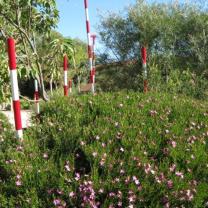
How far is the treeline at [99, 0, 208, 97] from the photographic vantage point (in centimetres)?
1245

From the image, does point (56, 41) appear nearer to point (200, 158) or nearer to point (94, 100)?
point (94, 100)

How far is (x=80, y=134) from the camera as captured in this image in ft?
14.3

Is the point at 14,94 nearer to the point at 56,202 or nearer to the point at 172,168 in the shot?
the point at 56,202

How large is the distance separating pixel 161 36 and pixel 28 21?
5363 millimetres

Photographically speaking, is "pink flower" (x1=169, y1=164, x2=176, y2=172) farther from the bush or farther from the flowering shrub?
the bush

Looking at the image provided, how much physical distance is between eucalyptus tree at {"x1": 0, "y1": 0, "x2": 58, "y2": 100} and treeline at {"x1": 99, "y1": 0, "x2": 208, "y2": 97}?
3.65 m

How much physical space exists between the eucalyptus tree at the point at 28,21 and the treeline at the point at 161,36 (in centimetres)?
365

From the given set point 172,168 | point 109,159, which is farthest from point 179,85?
point 109,159

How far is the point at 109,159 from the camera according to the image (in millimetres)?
3834

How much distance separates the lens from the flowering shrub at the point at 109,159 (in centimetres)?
357

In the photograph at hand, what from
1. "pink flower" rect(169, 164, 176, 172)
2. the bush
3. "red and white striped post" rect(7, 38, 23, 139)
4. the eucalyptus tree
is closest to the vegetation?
the eucalyptus tree

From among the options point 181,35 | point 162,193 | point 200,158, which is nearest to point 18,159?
point 162,193

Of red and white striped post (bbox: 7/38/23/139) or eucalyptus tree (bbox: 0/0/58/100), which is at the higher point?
eucalyptus tree (bbox: 0/0/58/100)

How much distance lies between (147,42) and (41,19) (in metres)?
5.46
